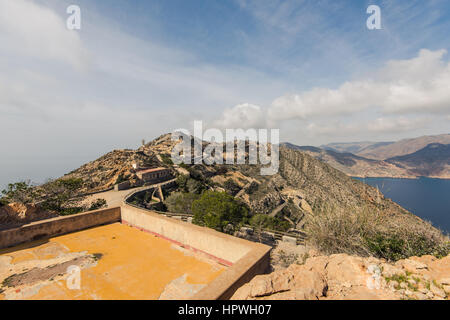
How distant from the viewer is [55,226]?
372 inches

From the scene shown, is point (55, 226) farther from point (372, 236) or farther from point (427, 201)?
point (427, 201)

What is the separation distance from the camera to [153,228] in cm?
984

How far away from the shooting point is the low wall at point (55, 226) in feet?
27.5

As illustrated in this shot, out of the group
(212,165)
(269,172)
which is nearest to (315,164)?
(269,172)

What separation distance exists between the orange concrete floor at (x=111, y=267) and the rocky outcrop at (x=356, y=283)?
9.16 feet

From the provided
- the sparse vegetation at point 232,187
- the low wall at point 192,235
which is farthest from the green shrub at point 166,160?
the low wall at point 192,235

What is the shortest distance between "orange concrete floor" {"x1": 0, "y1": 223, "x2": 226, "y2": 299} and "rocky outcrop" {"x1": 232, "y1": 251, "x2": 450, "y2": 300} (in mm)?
2793

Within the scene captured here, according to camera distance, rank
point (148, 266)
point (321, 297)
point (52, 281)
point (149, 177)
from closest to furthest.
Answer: point (321, 297), point (52, 281), point (148, 266), point (149, 177)

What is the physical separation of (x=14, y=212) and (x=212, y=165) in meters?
52.1

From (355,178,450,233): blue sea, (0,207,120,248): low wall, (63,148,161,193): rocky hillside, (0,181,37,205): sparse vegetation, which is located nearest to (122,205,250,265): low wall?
(0,207,120,248): low wall

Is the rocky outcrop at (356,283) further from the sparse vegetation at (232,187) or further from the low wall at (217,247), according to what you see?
the sparse vegetation at (232,187)
